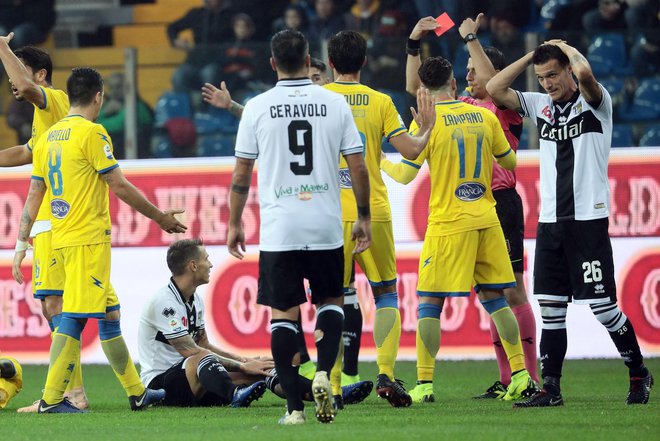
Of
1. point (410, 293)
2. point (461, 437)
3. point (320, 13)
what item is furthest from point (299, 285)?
point (320, 13)

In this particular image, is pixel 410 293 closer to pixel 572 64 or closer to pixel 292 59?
pixel 572 64

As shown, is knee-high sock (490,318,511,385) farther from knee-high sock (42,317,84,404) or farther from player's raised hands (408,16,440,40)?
knee-high sock (42,317,84,404)

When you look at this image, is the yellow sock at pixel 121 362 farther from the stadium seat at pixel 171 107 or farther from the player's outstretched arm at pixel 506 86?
the stadium seat at pixel 171 107

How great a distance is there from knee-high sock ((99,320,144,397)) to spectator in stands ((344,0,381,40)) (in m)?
7.21

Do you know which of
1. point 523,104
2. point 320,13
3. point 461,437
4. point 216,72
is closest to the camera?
point 461,437

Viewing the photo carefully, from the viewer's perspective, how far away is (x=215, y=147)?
12.6m

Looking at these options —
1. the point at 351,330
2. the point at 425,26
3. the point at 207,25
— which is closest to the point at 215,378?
the point at 351,330

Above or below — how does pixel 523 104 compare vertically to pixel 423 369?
above

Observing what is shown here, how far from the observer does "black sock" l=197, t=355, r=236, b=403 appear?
330 inches

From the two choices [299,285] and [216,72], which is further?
[216,72]

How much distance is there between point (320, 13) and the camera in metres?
15.0

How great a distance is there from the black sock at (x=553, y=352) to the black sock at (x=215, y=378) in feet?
6.81

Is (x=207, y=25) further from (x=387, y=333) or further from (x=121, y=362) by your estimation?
(x=387, y=333)

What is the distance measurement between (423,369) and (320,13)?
7548 millimetres
